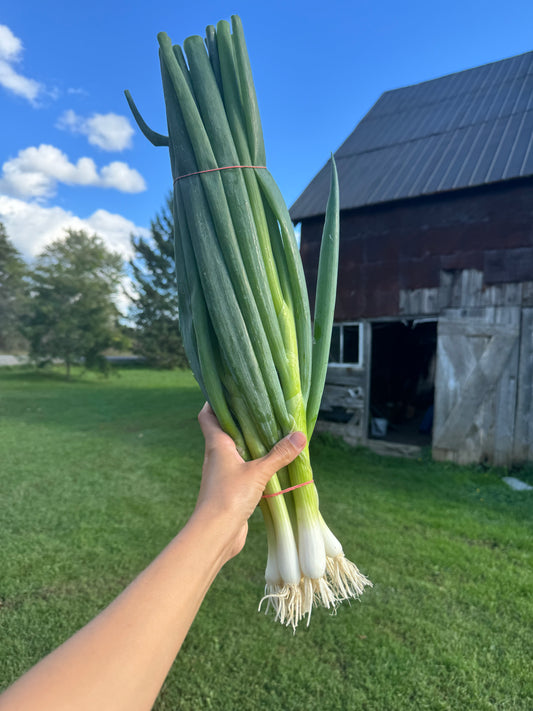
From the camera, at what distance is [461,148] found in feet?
23.1

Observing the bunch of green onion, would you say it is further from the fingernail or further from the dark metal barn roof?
the dark metal barn roof

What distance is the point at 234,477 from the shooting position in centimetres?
118

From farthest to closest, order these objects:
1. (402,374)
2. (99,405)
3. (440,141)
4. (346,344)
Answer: (99,405) → (402,374) → (346,344) → (440,141)

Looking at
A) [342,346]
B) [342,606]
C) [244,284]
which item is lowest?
[342,606]

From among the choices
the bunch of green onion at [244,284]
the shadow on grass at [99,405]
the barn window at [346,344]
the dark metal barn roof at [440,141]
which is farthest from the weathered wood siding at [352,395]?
the bunch of green onion at [244,284]

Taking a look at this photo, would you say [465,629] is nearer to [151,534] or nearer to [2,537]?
[151,534]

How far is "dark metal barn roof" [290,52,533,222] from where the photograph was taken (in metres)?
6.51

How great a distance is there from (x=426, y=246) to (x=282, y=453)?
6443 millimetres

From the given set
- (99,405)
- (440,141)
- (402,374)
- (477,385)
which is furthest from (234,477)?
(99,405)

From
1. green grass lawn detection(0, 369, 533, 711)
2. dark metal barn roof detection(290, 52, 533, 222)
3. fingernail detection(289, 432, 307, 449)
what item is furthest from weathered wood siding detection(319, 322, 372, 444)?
fingernail detection(289, 432, 307, 449)

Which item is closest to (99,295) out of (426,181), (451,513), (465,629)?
(426,181)

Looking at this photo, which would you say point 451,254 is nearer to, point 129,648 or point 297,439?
point 297,439

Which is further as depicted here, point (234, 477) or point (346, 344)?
point (346, 344)

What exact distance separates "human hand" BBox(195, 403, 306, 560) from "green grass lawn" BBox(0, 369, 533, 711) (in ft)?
6.05
